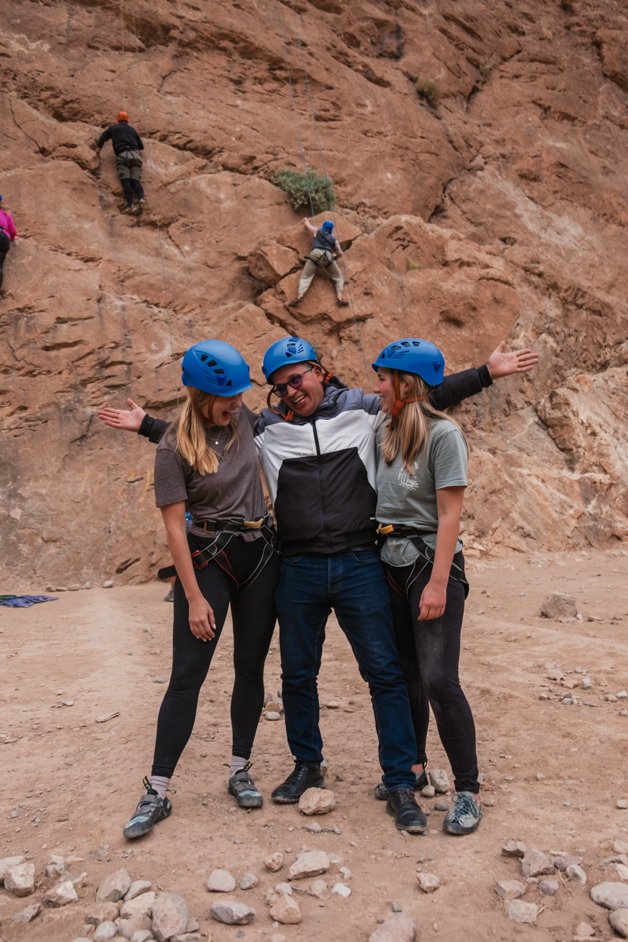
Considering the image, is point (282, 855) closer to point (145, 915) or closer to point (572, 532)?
point (145, 915)

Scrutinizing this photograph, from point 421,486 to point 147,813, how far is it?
1835 mm

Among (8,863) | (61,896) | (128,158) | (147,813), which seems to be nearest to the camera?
(61,896)

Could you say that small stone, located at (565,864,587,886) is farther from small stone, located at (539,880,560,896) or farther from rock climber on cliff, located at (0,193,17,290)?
rock climber on cliff, located at (0,193,17,290)

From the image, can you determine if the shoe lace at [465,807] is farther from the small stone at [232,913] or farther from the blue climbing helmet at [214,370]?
the blue climbing helmet at [214,370]

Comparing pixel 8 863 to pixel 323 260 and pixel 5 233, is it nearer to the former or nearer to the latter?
pixel 5 233

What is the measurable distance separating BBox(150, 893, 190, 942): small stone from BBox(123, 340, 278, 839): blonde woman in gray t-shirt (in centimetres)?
64

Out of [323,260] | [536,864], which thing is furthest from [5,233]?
[536,864]

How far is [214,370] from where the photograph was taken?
325cm

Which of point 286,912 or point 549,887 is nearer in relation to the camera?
point 286,912

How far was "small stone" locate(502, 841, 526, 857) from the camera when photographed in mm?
2820

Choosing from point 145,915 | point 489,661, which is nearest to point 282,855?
point 145,915

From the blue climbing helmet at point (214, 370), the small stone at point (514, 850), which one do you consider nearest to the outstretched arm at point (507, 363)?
the blue climbing helmet at point (214, 370)

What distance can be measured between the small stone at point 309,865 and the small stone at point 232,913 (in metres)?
0.27

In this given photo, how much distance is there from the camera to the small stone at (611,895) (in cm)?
248
